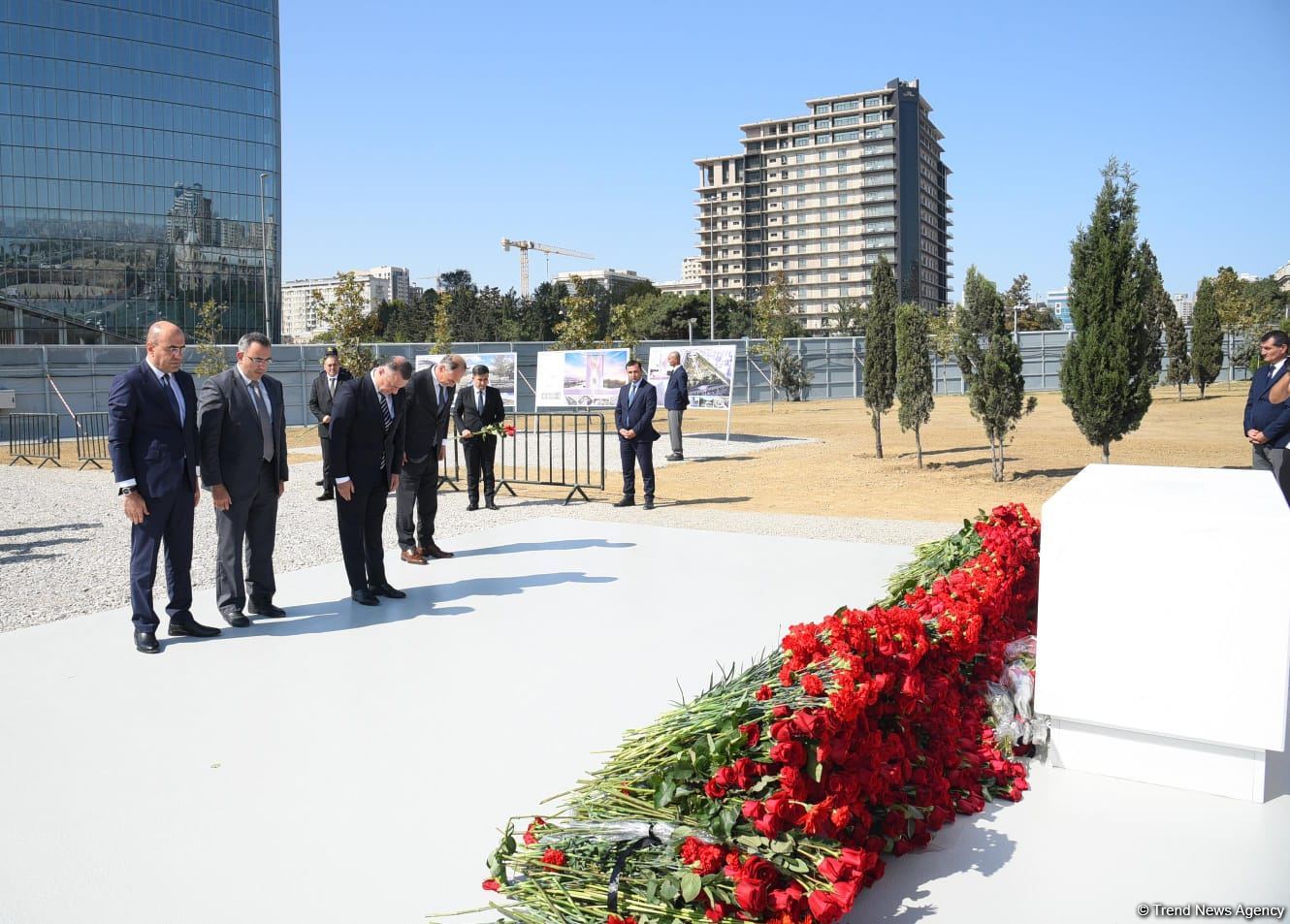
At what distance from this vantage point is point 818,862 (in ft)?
8.34

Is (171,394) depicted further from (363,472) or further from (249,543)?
(363,472)

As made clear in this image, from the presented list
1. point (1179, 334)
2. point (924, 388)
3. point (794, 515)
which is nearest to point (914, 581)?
point (794, 515)

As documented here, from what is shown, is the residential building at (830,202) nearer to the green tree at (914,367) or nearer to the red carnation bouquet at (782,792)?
the green tree at (914,367)

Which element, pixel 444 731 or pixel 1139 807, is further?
pixel 444 731

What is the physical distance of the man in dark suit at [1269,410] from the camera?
8320 millimetres

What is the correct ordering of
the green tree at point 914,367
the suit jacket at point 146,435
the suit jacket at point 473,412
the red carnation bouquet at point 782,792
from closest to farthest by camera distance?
1. the red carnation bouquet at point 782,792
2. the suit jacket at point 146,435
3. the suit jacket at point 473,412
4. the green tree at point 914,367

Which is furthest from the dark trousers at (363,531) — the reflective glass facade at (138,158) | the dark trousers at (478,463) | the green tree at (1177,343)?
the reflective glass facade at (138,158)

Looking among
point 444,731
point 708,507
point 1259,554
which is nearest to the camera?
point 1259,554

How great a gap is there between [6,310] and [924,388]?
2708 inches

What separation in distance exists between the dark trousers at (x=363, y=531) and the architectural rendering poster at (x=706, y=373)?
14.8 meters

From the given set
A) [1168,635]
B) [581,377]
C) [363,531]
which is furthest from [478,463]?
[581,377]

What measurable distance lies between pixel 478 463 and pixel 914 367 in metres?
8.73

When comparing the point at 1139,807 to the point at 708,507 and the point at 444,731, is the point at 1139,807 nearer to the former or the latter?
the point at 444,731

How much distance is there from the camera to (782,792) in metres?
2.66
